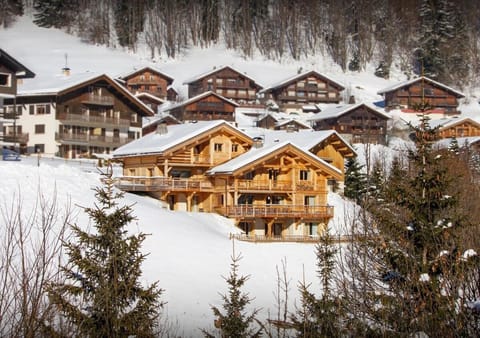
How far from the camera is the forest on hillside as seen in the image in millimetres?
114812

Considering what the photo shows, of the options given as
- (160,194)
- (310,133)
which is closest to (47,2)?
(310,133)

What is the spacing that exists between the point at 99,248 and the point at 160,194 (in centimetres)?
2910

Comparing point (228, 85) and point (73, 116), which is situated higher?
point (228, 85)

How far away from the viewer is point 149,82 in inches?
3644

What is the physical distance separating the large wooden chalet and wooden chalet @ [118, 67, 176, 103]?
4813 centimetres

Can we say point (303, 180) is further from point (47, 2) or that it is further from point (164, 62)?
point (47, 2)

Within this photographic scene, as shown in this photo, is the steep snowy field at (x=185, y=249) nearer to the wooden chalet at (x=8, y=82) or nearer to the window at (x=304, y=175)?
the window at (x=304, y=175)

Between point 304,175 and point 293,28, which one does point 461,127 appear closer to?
point 304,175

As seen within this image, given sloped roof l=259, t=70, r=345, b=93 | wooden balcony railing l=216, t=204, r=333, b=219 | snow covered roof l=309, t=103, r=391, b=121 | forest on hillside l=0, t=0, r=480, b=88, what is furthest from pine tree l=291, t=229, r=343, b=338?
forest on hillside l=0, t=0, r=480, b=88

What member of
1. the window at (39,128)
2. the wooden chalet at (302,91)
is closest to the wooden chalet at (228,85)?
the wooden chalet at (302,91)

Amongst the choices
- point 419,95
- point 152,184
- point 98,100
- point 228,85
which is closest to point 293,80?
point 228,85

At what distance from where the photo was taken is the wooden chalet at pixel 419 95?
288ft

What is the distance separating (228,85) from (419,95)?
2468 centimetres

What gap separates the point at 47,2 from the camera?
118m
